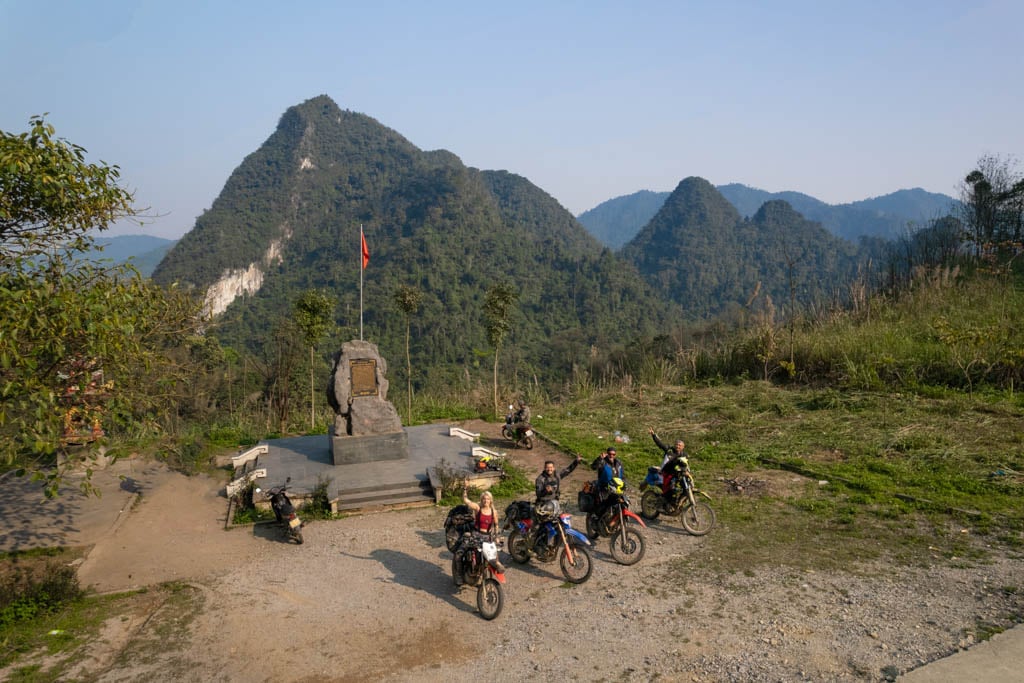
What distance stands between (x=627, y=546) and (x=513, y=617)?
6.61ft

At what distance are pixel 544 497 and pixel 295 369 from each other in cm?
2533

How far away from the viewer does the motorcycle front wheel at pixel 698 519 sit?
30.3ft

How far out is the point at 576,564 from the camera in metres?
8.01

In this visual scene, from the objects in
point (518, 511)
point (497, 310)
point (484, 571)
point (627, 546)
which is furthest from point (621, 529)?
point (497, 310)

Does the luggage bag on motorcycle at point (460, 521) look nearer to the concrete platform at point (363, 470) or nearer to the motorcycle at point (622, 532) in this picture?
the motorcycle at point (622, 532)

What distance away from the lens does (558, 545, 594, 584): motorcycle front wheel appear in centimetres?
793

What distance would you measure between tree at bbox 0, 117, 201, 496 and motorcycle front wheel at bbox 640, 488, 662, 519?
23.7 feet

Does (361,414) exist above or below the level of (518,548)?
above

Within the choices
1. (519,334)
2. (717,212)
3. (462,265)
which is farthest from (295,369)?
(717,212)

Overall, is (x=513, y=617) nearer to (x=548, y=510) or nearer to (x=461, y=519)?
(x=548, y=510)

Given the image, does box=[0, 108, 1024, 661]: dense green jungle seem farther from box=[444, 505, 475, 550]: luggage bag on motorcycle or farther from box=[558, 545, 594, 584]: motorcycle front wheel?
box=[444, 505, 475, 550]: luggage bag on motorcycle

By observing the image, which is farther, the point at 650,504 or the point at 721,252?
the point at 721,252

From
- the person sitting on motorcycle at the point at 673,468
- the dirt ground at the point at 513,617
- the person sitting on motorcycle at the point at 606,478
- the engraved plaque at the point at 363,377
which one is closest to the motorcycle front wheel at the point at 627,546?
the dirt ground at the point at 513,617

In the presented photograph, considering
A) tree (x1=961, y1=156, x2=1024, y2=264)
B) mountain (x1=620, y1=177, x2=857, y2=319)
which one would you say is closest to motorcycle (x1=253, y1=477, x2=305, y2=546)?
tree (x1=961, y1=156, x2=1024, y2=264)
